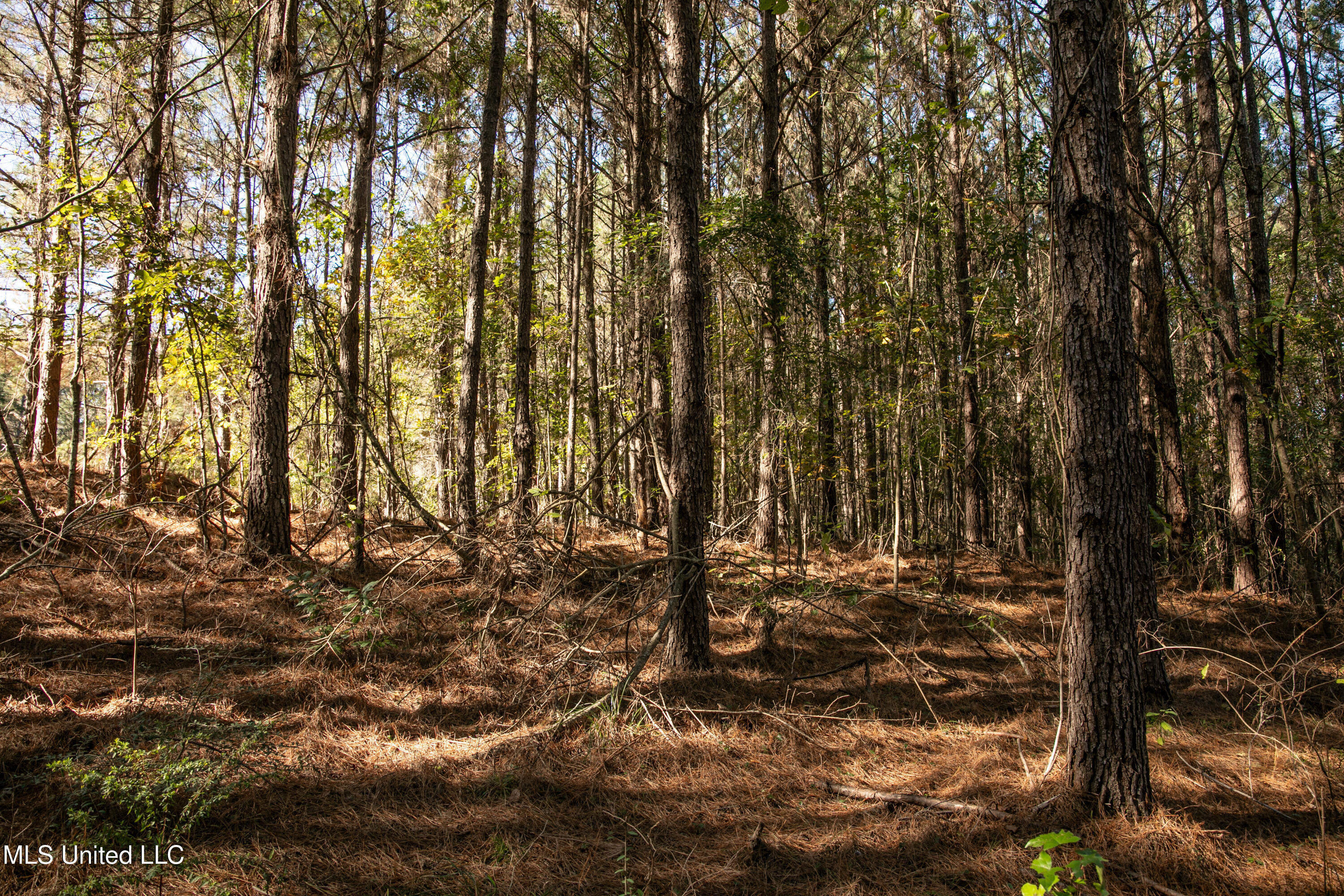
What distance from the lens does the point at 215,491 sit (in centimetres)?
802

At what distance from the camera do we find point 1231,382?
27.2ft

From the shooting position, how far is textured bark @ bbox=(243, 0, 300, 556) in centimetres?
661

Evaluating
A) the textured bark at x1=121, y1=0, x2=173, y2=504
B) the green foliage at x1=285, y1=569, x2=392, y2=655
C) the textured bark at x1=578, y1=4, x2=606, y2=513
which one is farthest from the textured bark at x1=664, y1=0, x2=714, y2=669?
the textured bark at x1=121, y1=0, x2=173, y2=504

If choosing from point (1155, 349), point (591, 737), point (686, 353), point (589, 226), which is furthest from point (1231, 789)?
point (589, 226)

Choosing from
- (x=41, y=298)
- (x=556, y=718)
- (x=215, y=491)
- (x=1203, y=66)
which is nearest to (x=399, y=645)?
(x=556, y=718)

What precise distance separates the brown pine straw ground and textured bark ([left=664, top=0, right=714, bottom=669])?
0.51 metres

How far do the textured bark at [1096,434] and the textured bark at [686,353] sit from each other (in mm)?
2528

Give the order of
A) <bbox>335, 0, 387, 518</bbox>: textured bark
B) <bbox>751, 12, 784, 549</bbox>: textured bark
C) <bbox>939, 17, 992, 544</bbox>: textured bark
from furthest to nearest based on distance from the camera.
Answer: <bbox>939, 17, 992, 544</bbox>: textured bark, <bbox>751, 12, 784, 549</bbox>: textured bark, <bbox>335, 0, 387, 518</bbox>: textured bark

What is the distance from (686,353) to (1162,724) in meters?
3.85

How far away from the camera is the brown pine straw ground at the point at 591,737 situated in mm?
2939

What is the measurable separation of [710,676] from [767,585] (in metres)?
1.60

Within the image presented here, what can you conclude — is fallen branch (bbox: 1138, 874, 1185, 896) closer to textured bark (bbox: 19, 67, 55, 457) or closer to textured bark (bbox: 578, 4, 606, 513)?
textured bark (bbox: 578, 4, 606, 513)

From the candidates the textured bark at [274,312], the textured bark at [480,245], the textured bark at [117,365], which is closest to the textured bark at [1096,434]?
the textured bark at [480,245]

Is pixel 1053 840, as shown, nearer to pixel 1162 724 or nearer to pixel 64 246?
pixel 1162 724
